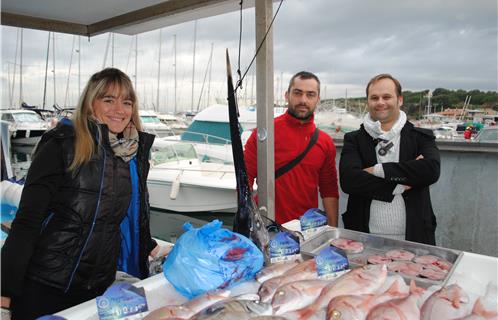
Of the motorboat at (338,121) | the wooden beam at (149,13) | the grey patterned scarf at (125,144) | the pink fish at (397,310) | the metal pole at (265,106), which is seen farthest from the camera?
the motorboat at (338,121)

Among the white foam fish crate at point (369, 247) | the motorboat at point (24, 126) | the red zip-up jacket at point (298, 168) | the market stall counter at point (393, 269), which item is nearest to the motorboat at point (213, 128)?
the red zip-up jacket at point (298, 168)

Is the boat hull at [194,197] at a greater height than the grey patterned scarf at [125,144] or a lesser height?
lesser

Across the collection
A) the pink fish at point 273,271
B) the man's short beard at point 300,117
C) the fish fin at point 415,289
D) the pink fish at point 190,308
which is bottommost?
the pink fish at point 190,308

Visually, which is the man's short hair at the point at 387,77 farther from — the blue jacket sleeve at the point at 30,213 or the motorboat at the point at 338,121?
the motorboat at the point at 338,121

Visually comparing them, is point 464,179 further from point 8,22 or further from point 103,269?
point 8,22

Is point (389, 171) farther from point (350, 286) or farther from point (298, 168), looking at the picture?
point (350, 286)

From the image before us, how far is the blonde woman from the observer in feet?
5.61

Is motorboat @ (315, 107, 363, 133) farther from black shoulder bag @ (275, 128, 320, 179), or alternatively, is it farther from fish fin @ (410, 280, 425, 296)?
fish fin @ (410, 280, 425, 296)

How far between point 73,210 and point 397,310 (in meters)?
1.52

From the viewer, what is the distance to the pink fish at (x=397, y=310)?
1.12m

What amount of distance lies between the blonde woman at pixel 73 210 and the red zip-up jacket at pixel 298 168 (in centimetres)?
145

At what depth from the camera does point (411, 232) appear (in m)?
2.38

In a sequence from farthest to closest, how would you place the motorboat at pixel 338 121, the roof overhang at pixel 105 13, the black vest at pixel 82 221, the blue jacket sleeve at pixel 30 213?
the motorboat at pixel 338 121 → the roof overhang at pixel 105 13 → the black vest at pixel 82 221 → the blue jacket sleeve at pixel 30 213

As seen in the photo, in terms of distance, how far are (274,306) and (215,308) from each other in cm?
20
